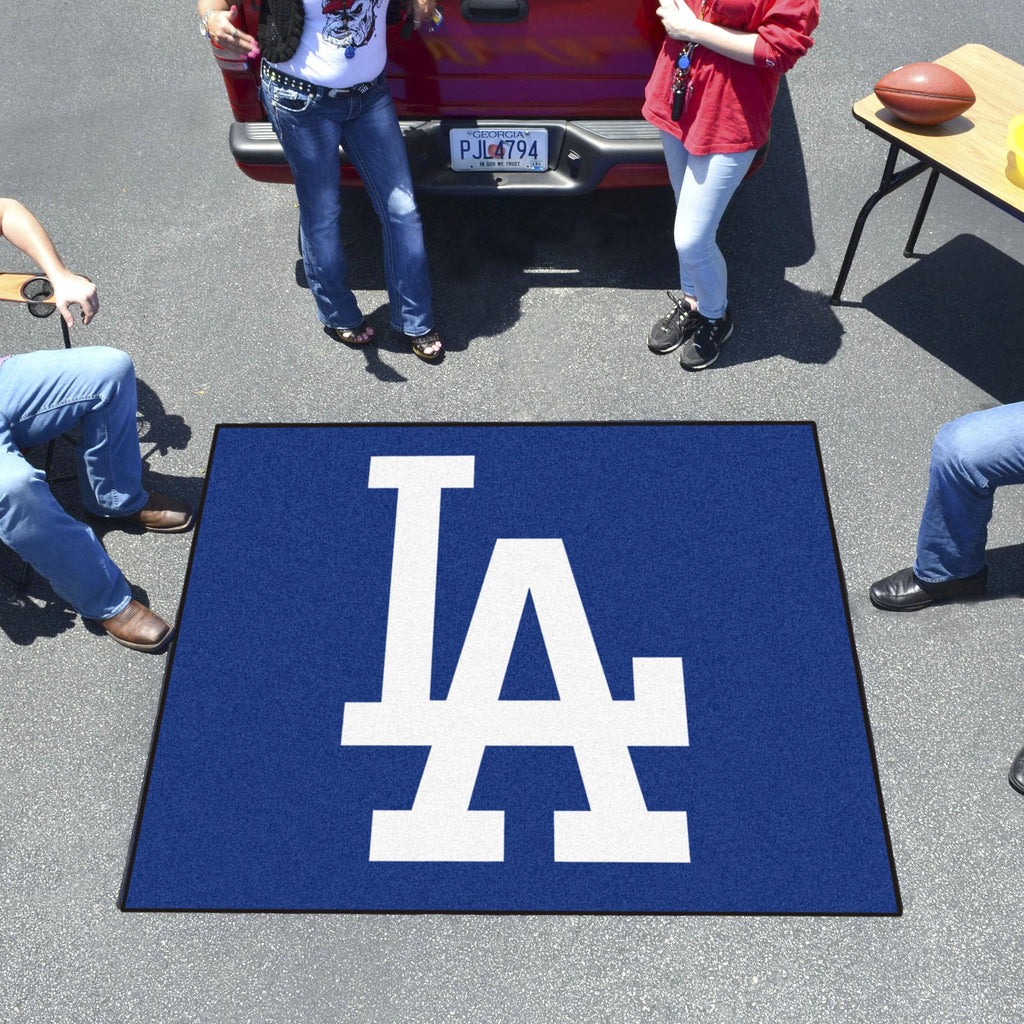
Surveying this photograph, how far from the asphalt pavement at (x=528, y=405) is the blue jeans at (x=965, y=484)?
22 cm

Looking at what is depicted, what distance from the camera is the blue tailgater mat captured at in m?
2.93

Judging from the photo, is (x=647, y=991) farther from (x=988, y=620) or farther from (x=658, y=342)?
(x=658, y=342)

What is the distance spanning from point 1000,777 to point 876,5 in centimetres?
408

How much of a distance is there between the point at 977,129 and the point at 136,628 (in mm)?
3190

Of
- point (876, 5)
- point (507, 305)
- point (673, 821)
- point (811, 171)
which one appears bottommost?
point (673, 821)

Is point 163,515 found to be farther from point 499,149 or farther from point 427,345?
point 499,149

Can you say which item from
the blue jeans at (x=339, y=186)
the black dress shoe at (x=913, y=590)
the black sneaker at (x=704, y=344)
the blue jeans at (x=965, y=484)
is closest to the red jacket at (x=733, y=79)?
the black sneaker at (x=704, y=344)

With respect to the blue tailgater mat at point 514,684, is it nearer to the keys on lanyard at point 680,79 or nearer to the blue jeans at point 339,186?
the blue jeans at point 339,186

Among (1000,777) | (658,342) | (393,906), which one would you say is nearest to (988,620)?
(1000,777)

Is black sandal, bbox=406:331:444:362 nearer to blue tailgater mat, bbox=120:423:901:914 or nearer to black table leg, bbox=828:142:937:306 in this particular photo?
blue tailgater mat, bbox=120:423:901:914

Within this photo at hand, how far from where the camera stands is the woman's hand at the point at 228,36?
3.33m

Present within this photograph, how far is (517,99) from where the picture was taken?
148 inches

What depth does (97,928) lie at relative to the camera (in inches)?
113

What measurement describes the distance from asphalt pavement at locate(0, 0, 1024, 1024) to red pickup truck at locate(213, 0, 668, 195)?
572mm
